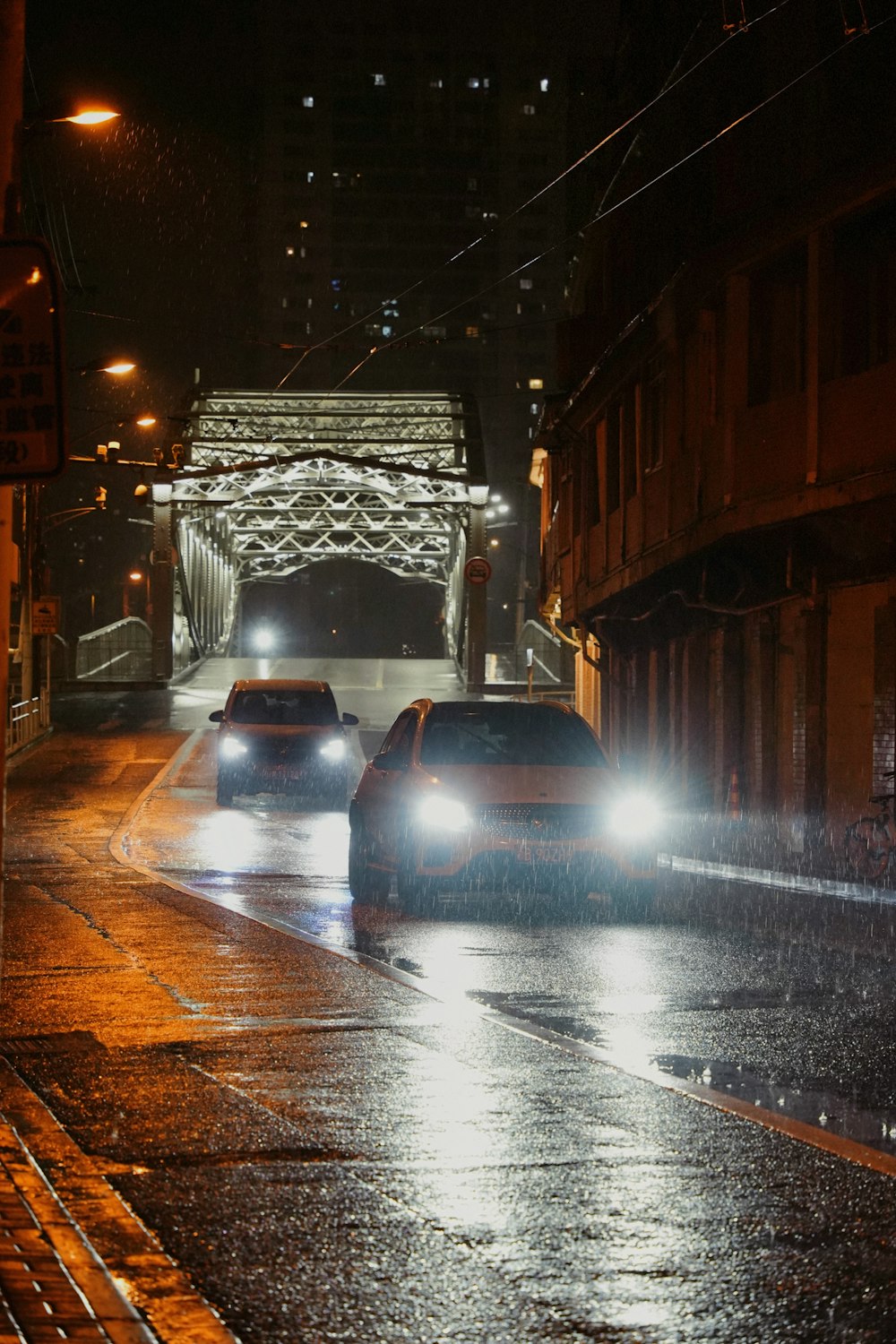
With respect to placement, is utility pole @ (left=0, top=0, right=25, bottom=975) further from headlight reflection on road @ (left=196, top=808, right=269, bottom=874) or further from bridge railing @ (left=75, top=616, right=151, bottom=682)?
bridge railing @ (left=75, top=616, right=151, bottom=682)

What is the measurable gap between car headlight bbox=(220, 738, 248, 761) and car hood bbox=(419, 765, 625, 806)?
13.9 m

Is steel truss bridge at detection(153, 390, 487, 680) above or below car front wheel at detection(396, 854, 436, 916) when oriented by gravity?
above

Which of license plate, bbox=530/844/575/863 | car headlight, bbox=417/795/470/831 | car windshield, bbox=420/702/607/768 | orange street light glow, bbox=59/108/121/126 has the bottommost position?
license plate, bbox=530/844/575/863

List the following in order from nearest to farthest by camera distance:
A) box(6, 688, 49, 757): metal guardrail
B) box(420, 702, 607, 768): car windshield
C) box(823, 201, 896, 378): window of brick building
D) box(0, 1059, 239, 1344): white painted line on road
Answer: box(0, 1059, 239, 1344): white painted line on road → box(420, 702, 607, 768): car windshield → box(823, 201, 896, 378): window of brick building → box(6, 688, 49, 757): metal guardrail

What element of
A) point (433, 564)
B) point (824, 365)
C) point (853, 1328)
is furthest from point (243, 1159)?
point (433, 564)

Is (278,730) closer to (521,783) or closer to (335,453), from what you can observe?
(521,783)

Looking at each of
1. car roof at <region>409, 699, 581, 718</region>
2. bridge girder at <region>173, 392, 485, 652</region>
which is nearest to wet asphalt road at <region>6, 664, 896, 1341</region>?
car roof at <region>409, 699, 581, 718</region>

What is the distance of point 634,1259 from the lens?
4801 mm

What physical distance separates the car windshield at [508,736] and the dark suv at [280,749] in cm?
1278

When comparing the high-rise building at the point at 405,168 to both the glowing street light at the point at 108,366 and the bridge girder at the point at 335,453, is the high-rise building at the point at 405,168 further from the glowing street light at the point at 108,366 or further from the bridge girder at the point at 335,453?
the glowing street light at the point at 108,366

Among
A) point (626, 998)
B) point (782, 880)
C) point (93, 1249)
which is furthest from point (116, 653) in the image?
point (93, 1249)

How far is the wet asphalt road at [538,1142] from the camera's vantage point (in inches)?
177

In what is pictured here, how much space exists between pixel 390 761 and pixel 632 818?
7.94 ft

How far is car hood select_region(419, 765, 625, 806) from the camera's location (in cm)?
1355
